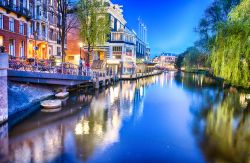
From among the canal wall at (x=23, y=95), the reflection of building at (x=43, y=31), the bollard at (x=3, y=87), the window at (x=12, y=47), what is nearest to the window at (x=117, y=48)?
the reflection of building at (x=43, y=31)

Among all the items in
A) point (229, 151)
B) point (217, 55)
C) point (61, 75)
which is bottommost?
point (229, 151)

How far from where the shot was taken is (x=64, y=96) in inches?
1202

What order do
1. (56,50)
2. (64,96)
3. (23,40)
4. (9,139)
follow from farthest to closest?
(56,50)
(23,40)
(64,96)
(9,139)

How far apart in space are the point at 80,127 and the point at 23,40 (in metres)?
23.8

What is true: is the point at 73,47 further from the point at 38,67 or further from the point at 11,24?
the point at 38,67

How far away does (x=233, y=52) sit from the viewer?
30156 millimetres

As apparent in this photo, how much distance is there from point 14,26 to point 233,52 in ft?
91.4

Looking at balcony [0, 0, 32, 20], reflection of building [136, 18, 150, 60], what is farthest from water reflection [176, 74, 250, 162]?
reflection of building [136, 18, 150, 60]

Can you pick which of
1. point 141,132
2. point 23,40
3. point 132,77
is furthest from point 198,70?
point 141,132

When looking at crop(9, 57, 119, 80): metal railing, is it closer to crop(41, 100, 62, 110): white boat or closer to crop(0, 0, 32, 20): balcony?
crop(41, 100, 62, 110): white boat

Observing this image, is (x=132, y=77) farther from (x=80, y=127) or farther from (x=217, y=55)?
(x=80, y=127)

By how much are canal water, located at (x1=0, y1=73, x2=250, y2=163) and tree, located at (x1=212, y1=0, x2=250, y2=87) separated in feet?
19.1

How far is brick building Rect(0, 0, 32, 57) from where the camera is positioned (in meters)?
32.7

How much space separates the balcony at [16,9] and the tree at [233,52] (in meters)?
26.0
